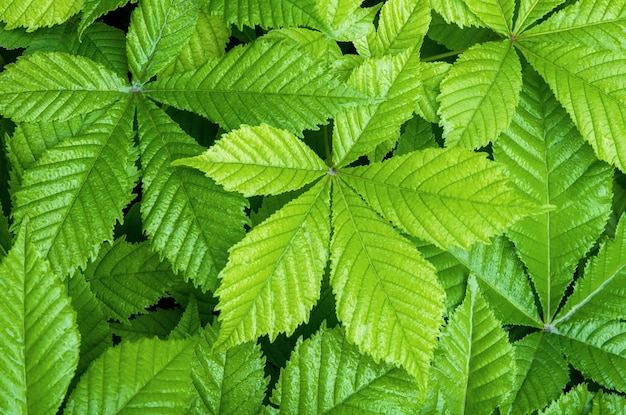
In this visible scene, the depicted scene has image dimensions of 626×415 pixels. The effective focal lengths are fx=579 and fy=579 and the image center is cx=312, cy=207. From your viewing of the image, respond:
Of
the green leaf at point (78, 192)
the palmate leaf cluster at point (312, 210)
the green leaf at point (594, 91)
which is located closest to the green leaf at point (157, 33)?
the palmate leaf cluster at point (312, 210)

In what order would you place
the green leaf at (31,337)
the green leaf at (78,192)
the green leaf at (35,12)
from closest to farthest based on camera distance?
the green leaf at (31,337) < the green leaf at (78,192) < the green leaf at (35,12)

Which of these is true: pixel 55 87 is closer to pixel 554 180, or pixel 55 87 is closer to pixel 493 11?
pixel 493 11

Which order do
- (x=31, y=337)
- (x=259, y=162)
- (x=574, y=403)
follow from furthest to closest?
(x=574, y=403) < (x=259, y=162) < (x=31, y=337)

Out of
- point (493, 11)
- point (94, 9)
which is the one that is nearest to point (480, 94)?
point (493, 11)

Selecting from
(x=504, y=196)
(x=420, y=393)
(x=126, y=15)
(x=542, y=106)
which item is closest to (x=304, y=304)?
(x=420, y=393)

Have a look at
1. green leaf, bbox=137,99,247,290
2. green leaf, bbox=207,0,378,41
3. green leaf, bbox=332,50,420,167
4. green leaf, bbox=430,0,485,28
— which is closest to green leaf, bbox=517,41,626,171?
green leaf, bbox=430,0,485,28

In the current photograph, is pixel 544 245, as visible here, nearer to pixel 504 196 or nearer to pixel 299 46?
pixel 504 196

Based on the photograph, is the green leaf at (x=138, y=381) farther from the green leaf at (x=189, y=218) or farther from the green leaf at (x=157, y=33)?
the green leaf at (x=157, y=33)
